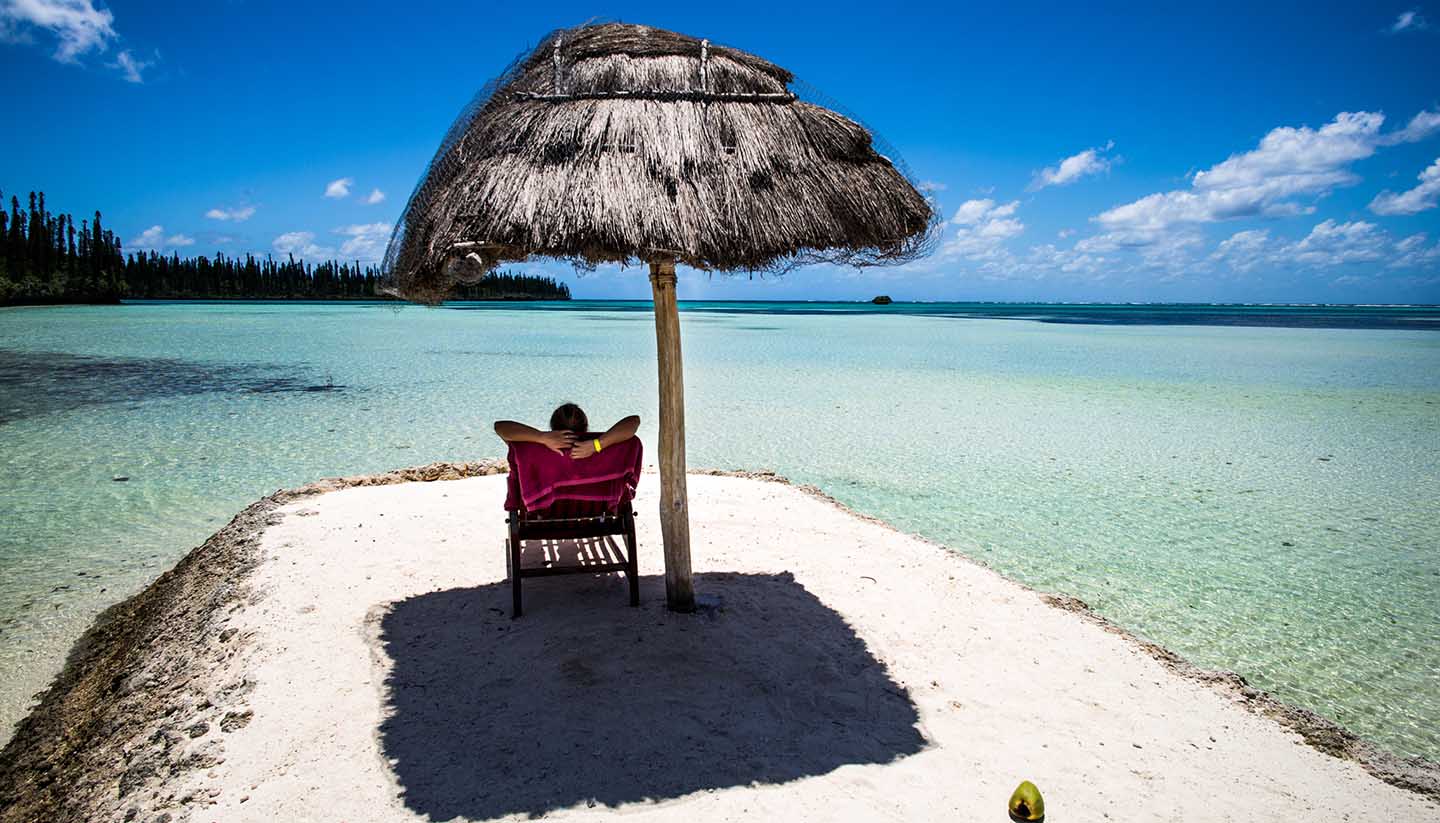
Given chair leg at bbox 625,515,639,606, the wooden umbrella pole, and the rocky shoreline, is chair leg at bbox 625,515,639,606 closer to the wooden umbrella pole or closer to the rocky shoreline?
the wooden umbrella pole

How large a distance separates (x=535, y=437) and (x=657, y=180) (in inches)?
53.0

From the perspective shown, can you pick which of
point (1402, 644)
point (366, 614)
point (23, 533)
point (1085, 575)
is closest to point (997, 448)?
point (1085, 575)

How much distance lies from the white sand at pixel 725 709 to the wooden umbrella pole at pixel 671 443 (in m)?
0.18

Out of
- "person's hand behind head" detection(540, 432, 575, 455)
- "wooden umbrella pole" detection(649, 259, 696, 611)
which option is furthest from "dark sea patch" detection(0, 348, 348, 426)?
"wooden umbrella pole" detection(649, 259, 696, 611)

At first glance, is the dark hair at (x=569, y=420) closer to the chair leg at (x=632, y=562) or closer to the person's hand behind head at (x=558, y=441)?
the person's hand behind head at (x=558, y=441)

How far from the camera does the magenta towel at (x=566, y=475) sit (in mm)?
3629

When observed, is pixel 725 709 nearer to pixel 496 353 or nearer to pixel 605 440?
pixel 605 440

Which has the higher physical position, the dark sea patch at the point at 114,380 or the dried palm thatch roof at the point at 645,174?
the dried palm thatch roof at the point at 645,174

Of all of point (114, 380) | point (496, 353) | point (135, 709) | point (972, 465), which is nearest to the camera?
point (135, 709)

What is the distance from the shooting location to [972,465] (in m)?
8.63

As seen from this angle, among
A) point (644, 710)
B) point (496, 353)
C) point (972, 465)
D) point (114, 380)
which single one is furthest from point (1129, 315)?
point (644, 710)

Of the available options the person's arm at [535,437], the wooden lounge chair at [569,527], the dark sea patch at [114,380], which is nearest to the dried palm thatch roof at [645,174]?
the person's arm at [535,437]

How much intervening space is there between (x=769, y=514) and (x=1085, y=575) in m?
2.33

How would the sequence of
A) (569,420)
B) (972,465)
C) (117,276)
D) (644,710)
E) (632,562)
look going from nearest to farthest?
(644,710) < (632,562) < (569,420) < (972,465) < (117,276)
